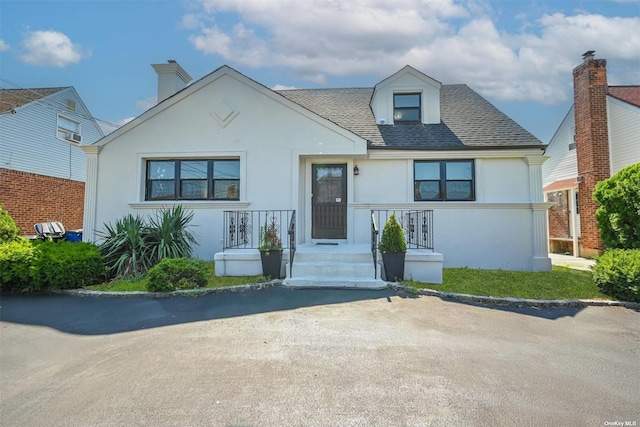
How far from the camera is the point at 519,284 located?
6727mm

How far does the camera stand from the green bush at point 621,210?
6836mm

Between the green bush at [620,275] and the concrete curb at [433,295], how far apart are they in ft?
0.70

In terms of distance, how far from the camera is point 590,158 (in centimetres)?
1184

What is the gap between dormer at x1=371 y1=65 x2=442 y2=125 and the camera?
1034 cm

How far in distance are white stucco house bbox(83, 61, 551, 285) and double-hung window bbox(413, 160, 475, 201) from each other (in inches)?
1.2

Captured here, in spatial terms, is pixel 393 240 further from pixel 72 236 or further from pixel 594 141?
pixel 72 236

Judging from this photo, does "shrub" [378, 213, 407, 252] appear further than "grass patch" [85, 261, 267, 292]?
Yes

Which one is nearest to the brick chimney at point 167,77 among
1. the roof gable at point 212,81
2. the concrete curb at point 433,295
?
the roof gable at point 212,81

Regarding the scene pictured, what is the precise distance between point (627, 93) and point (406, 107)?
10.5 metres

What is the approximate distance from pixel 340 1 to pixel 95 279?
9.38 metres

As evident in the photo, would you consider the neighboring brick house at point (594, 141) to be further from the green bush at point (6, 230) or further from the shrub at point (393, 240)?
the green bush at point (6, 230)

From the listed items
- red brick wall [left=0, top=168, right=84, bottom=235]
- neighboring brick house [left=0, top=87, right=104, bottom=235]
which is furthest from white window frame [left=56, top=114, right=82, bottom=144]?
red brick wall [left=0, top=168, right=84, bottom=235]

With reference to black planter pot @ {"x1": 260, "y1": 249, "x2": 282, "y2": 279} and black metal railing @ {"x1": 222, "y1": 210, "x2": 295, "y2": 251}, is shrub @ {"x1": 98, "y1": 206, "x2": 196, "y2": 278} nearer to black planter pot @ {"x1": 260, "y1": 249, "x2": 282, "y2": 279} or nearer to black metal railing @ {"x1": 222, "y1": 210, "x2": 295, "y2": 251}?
black metal railing @ {"x1": 222, "y1": 210, "x2": 295, "y2": 251}

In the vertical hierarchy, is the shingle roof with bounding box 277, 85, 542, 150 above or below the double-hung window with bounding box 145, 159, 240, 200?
above
